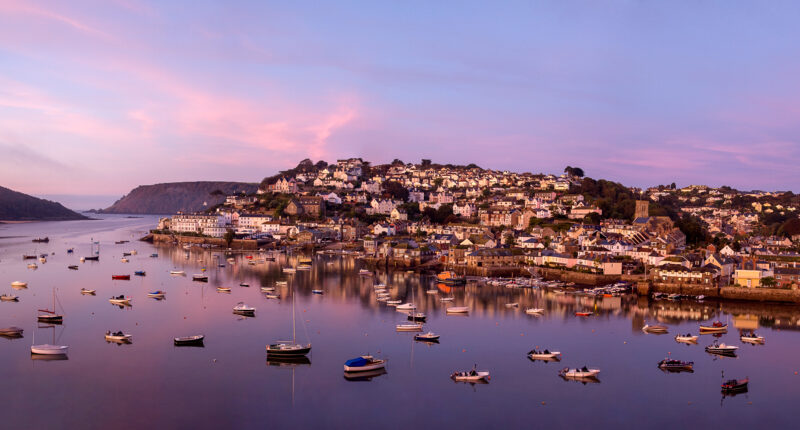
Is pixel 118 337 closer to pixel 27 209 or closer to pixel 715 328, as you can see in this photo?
pixel 715 328

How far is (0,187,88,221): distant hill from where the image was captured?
321ft

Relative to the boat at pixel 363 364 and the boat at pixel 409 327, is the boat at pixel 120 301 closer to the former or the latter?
the boat at pixel 409 327

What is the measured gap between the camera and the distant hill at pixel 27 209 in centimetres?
9781

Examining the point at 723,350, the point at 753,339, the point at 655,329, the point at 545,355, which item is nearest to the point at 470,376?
the point at 545,355

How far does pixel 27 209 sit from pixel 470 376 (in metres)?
110

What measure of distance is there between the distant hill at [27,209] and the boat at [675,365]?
4154 inches

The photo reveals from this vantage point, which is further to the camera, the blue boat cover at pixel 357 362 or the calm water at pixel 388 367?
the blue boat cover at pixel 357 362

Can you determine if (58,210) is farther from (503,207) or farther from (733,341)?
(733,341)

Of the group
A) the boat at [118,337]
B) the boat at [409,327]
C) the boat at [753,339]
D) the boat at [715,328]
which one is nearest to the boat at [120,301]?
the boat at [118,337]

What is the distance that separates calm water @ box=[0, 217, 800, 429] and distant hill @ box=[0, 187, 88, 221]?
88.6 meters

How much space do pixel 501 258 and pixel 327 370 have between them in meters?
18.6

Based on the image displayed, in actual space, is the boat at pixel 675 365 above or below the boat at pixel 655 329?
below

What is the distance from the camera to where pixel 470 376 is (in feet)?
41.8

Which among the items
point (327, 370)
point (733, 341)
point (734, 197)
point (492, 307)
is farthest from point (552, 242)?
point (734, 197)
